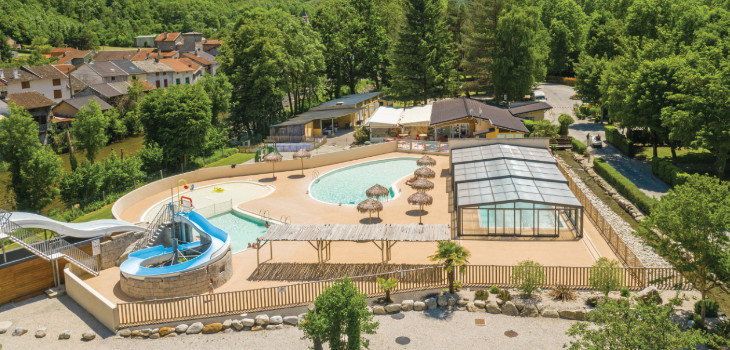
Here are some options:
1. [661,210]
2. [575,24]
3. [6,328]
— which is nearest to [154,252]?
[6,328]

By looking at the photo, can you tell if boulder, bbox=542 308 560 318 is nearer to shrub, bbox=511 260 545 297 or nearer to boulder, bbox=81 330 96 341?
shrub, bbox=511 260 545 297

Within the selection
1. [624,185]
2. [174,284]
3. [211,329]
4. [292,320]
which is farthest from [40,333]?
[624,185]

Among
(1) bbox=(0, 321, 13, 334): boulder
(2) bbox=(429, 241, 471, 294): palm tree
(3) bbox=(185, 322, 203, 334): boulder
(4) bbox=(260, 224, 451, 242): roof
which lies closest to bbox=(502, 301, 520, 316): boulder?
(2) bbox=(429, 241, 471, 294): palm tree

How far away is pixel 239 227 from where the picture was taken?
108 ft

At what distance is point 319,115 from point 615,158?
27673 mm

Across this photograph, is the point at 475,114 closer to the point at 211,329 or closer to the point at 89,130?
the point at 211,329

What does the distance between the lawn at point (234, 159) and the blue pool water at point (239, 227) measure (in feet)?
48.7

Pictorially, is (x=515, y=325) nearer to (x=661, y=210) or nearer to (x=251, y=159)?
(x=661, y=210)

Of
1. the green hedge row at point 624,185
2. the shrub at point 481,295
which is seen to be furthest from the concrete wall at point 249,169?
the shrub at point 481,295

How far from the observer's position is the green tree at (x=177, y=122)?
47.2 metres

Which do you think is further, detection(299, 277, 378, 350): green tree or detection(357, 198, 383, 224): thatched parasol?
detection(357, 198, 383, 224): thatched parasol

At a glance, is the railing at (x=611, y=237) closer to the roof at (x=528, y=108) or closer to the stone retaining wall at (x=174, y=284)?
the stone retaining wall at (x=174, y=284)

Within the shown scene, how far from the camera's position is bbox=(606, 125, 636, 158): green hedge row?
44.8 m

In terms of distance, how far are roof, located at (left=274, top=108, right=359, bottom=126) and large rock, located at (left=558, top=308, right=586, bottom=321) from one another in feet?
123
